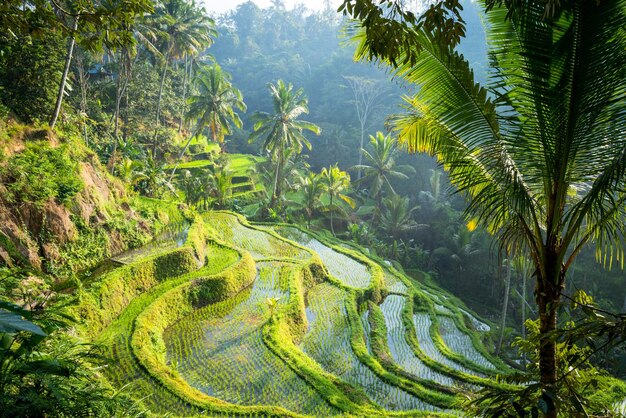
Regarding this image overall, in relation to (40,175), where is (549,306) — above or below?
below

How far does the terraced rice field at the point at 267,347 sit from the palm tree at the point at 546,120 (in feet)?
12.9

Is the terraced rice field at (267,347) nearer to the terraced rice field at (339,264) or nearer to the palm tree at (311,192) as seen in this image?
the terraced rice field at (339,264)

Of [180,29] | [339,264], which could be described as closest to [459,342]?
[339,264]

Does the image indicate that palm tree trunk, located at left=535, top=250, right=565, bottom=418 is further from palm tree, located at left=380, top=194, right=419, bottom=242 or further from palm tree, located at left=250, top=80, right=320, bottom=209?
palm tree, located at left=380, top=194, right=419, bottom=242

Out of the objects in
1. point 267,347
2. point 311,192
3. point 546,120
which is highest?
point 546,120

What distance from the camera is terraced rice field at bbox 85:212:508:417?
261 inches

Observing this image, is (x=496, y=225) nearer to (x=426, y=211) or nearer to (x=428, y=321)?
(x=428, y=321)

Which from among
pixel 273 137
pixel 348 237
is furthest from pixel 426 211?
pixel 273 137

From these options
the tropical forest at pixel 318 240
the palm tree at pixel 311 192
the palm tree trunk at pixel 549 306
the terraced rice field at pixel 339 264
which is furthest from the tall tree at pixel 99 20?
the palm tree at pixel 311 192

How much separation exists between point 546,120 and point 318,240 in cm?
1579

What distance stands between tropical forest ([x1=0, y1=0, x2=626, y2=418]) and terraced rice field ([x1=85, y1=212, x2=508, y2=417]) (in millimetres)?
51

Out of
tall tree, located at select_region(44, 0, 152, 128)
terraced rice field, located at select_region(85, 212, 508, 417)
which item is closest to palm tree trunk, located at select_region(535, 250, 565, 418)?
terraced rice field, located at select_region(85, 212, 508, 417)

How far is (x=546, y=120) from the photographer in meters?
3.39

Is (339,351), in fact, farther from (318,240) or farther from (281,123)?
(281,123)
